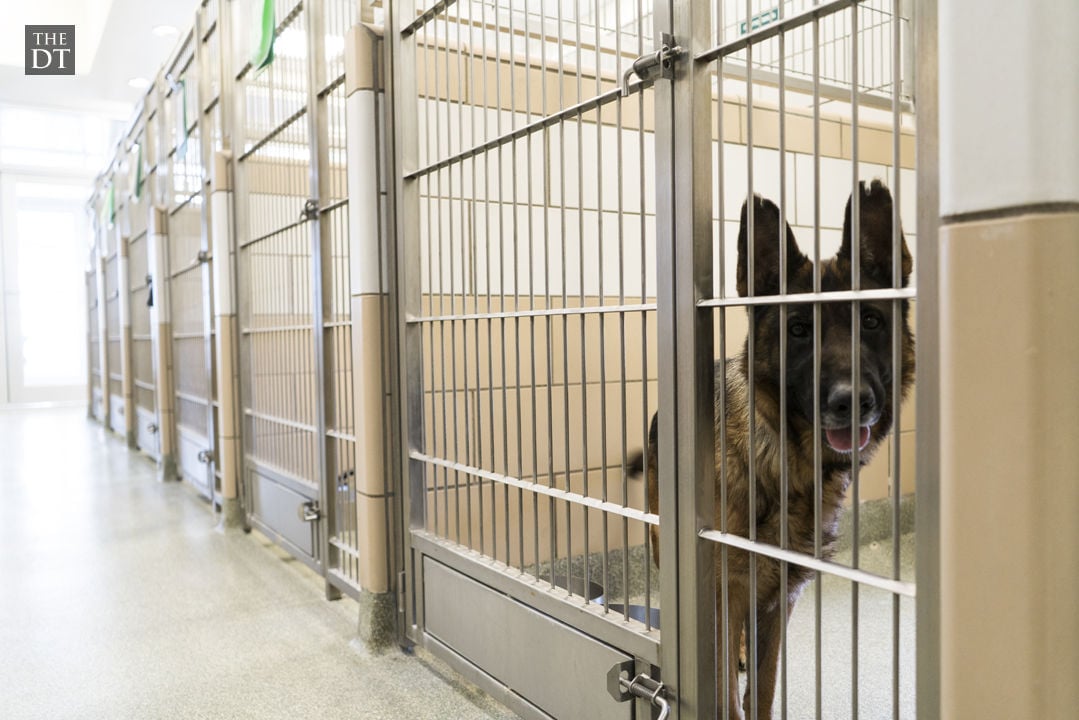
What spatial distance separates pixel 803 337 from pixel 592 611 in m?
0.77

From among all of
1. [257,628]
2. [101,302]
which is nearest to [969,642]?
[257,628]

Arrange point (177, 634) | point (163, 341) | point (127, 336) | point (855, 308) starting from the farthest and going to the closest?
point (127, 336), point (163, 341), point (177, 634), point (855, 308)

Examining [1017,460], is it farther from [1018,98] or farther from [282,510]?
[282,510]

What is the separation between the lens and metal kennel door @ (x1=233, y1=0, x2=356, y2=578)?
2.97 metres

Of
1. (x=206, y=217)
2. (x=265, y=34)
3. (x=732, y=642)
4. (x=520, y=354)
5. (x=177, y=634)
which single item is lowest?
(x=177, y=634)

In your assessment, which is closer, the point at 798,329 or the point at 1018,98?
the point at 1018,98

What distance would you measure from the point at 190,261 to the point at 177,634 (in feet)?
10.5

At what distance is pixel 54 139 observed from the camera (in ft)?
42.3

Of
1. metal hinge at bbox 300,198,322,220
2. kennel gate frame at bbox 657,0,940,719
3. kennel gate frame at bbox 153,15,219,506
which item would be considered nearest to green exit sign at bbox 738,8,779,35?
kennel gate frame at bbox 657,0,940,719

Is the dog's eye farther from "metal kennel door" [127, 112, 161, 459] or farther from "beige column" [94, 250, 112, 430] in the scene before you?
"beige column" [94, 250, 112, 430]

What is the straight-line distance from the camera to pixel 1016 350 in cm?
81

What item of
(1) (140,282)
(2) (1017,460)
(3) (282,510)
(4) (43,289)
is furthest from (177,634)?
(4) (43,289)

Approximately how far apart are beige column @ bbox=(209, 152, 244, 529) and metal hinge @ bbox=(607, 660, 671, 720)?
3.18 metres

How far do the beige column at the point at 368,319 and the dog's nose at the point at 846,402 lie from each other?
1.60m
